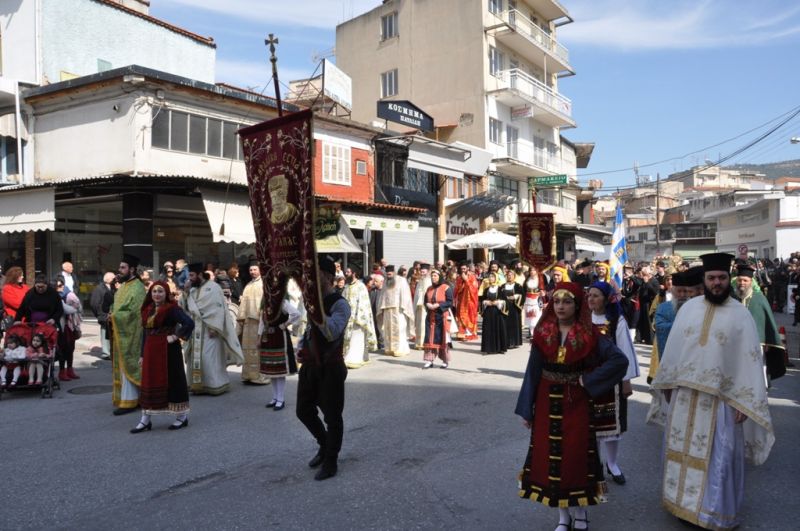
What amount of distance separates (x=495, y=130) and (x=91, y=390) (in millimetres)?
25061

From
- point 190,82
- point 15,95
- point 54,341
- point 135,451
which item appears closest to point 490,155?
point 190,82

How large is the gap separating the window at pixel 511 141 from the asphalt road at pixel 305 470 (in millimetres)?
24406

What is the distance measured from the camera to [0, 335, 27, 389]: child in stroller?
28.5 ft

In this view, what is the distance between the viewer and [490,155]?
2838 cm

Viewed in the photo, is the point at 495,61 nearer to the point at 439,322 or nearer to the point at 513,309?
the point at 513,309

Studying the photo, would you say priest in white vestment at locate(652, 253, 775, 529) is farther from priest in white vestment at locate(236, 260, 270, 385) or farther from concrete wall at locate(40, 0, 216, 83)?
concrete wall at locate(40, 0, 216, 83)

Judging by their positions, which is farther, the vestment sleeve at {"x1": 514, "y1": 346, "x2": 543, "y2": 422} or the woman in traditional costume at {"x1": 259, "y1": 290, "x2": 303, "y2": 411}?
the woman in traditional costume at {"x1": 259, "y1": 290, "x2": 303, "y2": 411}

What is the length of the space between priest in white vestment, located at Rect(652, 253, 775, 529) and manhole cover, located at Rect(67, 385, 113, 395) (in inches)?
314

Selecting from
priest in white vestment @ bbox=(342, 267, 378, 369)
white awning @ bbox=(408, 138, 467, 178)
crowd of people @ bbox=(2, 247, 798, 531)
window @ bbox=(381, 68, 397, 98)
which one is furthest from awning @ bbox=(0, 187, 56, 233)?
window @ bbox=(381, 68, 397, 98)

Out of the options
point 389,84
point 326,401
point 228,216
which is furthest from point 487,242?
point 326,401

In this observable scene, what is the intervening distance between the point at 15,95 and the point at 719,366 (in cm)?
1915

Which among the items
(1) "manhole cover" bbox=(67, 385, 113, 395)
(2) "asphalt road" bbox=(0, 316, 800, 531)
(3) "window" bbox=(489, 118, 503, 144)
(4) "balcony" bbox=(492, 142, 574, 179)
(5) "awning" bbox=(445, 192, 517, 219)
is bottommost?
(1) "manhole cover" bbox=(67, 385, 113, 395)

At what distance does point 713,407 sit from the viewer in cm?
426

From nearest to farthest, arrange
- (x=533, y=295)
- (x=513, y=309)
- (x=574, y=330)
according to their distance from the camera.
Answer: (x=574, y=330)
(x=513, y=309)
(x=533, y=295)
